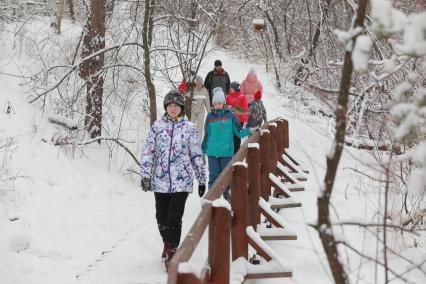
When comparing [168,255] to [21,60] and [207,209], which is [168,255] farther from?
[21,60]

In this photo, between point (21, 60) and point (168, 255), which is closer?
point (168, 255)

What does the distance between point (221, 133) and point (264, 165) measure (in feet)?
2.96

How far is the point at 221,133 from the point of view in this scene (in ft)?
25.3

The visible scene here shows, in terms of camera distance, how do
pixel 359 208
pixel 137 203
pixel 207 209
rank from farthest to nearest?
pixel 137 203
pixel 359 208
pixel 207 209

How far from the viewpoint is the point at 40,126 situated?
31.5 feet

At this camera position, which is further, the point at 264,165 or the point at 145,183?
the point at 264,165

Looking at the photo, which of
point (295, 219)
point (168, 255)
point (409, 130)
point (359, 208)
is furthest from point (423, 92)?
point (359, 208)

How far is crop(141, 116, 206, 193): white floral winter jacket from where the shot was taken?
5637 mm

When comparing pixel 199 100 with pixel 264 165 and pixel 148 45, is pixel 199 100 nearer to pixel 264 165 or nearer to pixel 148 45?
pixel 148 45

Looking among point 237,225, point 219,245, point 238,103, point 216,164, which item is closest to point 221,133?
point 216,164

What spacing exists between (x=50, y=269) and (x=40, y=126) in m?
4.20

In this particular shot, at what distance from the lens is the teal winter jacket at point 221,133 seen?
7684mm

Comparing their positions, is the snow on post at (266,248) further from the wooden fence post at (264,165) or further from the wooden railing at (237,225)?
the wooden fence post at (264,165)

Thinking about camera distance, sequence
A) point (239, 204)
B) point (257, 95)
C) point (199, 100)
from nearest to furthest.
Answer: point (239, 204) → point (257, 95) → point (199, 100)
